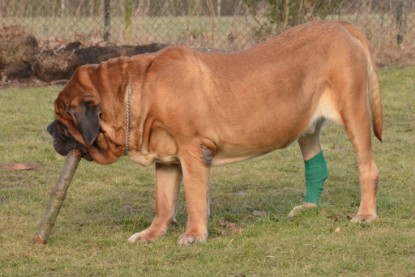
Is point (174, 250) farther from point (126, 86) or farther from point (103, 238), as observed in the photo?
point (126, 86)

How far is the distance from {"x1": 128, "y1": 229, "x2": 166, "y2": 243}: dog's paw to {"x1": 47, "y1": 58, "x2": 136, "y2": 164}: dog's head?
0.61 m

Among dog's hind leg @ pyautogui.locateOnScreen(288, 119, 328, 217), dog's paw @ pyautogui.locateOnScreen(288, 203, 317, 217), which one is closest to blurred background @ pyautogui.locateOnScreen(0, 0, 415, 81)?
dog's hind leg @ pyautogui.locateOnScreen(288, 119, 328, 217)

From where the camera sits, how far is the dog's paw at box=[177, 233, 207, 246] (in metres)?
6.56

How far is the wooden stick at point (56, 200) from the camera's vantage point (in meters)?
6.72

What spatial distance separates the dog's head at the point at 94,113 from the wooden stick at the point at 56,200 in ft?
0.31

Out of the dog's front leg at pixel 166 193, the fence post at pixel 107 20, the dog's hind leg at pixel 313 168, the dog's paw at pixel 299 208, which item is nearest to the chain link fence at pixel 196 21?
the fence post at pixel 107 20

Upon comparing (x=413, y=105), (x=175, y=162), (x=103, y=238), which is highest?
(x=175, y=162)

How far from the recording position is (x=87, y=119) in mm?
6457

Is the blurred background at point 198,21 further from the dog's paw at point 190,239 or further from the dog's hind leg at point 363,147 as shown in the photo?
the dog's paw at point 190,239

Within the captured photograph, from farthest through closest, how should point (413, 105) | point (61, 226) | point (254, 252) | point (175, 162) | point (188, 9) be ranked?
1. point (188, 9)
2. point (413, 105)
3. point (61, 226)
4. point (175, 162)
5. point (254, 252)

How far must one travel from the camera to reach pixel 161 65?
6648 millimetres

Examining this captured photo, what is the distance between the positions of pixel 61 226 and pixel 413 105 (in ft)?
24.6

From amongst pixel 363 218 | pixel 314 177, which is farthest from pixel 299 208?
pixel 363 218

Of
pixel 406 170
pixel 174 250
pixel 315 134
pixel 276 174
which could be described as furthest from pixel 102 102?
pixel 406 170
